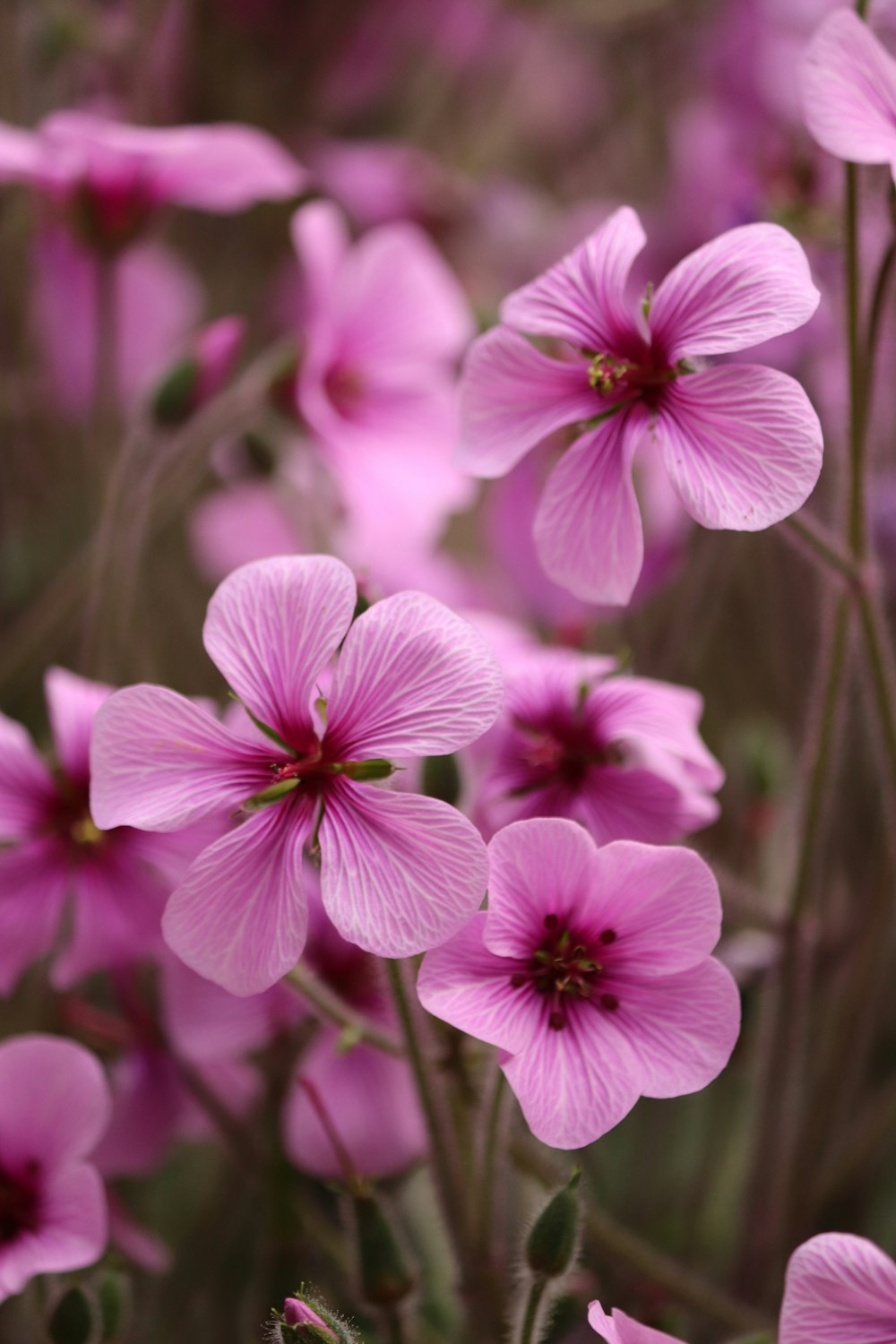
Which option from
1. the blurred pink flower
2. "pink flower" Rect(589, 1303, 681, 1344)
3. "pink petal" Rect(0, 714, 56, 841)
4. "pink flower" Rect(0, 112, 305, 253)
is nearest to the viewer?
"pink flower" Rect(589, 1303, 681, 1344)

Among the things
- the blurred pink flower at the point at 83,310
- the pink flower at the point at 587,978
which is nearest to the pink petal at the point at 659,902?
the pink flower at the point at 587,978

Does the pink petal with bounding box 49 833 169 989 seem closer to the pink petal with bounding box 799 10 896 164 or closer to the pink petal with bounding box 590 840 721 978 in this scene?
the pink petal with bounding box 590 840 721 978

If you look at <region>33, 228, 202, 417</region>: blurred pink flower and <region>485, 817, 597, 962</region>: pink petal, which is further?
<region>33, 228, 202, 417</region>: blurred pink flower

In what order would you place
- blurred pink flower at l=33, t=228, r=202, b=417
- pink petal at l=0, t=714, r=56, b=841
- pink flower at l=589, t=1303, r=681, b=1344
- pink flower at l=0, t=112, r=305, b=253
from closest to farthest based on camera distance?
1. pink flower at l=589, t=1303, r=681, b=1344
2. pink petal at l=0, t=714, r=56, b=841
3. pink flower at l=0, t=112, r=305, b=253
4. blurred pink flower at l=33, t=228, r=202, b=417

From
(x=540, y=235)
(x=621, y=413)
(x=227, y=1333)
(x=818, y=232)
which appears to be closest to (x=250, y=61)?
(x=540, y=235)

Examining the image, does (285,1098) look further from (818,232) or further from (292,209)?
(292,209)

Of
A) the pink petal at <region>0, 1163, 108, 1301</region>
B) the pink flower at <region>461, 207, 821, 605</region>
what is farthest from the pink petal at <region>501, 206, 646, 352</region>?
the pink petal at <region>0, 1163, 108, 1301</region>
